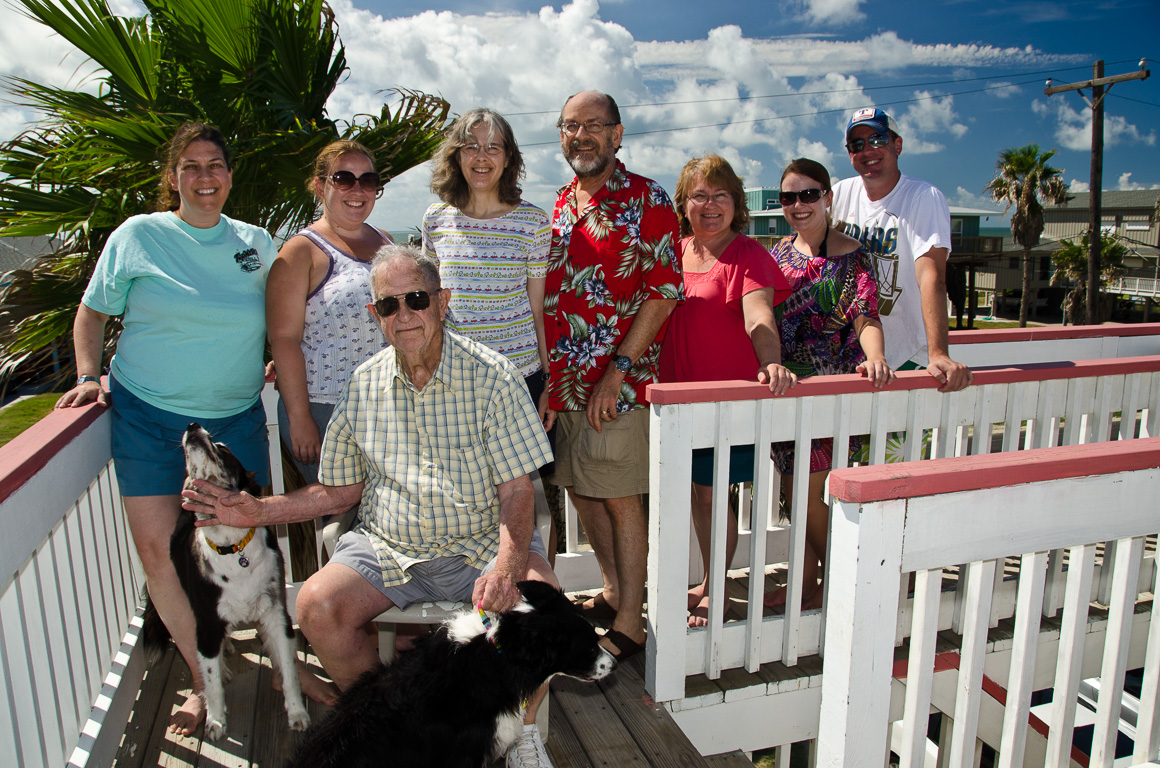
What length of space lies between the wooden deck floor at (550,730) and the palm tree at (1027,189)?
39.5m

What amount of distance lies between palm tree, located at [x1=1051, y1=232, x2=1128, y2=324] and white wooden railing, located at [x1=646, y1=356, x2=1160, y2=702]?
1447 inches

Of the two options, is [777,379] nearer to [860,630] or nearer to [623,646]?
[860,630]

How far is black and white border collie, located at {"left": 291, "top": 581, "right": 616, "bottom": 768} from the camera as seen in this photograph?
164 centimetres

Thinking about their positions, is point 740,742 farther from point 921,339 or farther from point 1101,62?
point 1101,62

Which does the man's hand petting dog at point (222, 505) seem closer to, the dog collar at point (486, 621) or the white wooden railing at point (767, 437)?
the dog collar at point (486, 621)

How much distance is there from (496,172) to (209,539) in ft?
5.08

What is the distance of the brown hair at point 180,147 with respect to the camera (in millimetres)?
2357

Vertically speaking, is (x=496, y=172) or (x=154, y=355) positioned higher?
(x=496, y=172)

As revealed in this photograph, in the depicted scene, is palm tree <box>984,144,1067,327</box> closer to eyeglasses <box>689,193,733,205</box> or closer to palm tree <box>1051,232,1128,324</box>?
palm tree <box>1051,232,1128,324</box>

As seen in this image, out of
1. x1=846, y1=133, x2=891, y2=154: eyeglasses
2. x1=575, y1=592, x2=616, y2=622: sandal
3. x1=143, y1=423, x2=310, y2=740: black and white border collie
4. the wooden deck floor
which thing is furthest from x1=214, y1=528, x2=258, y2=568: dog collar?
x1=846, y1=133, x2=891, y2=154: eyeglasses

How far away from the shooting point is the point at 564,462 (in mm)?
2748

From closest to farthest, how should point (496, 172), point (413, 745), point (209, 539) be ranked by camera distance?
point (413, 745) → point (209, 539) → point (496, 172)

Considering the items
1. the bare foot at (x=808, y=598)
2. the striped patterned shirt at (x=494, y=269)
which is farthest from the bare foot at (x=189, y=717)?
the bare foot at (x=808, y=598)

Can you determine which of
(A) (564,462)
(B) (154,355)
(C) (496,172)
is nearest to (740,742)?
(A) (564,462)
